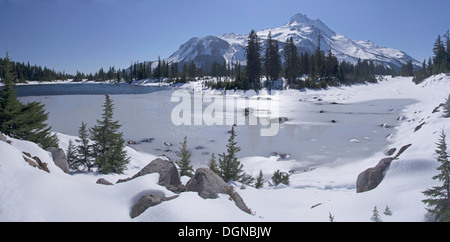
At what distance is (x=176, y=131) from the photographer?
22.9 meters

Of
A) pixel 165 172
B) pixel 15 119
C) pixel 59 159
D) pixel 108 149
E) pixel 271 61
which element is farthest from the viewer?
pixel 271 61

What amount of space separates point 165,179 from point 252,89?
186ft

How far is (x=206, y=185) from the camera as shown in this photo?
7.21m

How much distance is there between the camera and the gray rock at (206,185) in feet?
23.1

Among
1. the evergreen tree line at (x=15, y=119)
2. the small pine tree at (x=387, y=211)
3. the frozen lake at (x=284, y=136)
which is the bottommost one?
the frozen lake at (x=284, y=136)

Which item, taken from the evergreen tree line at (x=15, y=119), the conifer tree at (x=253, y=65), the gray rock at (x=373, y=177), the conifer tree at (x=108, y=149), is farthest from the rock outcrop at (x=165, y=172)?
the conifer tree at (x=253, y=65)

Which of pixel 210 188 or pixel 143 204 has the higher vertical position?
pixel 143 204

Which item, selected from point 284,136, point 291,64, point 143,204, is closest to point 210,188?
point 143,204

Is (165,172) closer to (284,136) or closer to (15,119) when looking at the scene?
(15,119)

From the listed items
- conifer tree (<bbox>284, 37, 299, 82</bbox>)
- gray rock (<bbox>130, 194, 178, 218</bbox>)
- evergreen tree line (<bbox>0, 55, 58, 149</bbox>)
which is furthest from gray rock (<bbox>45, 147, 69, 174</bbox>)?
conifer tree (<bbox>284, 37, 299, 82</bbox>)

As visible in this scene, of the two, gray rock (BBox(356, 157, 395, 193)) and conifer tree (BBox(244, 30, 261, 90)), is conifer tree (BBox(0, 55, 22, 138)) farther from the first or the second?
conifer tree (BBox(244, 30, 261, 90))

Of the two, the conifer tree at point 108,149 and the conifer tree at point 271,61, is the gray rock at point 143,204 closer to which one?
the conifer tree at point 108,149
